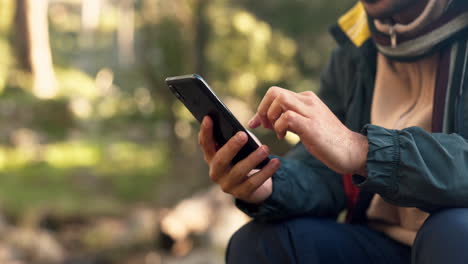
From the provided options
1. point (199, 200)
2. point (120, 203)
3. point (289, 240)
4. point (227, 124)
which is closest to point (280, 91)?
point (227, 124)

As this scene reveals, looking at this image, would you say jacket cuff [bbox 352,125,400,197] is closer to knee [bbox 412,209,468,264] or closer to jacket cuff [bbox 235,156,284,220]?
knee [bbox 412,209,468,264]

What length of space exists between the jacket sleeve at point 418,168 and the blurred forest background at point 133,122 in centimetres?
244

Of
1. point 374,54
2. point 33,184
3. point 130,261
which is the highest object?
point 33,184

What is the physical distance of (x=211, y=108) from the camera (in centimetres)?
136

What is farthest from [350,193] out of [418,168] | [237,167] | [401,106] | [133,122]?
[133,122]

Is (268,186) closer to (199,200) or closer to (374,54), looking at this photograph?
(374,54)

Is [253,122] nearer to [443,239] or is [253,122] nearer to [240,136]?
[240,136]

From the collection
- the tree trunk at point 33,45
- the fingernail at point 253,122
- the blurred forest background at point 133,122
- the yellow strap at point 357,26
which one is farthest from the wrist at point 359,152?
the tree trunk at point 33,45

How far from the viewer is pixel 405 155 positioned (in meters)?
1.16

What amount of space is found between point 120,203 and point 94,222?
1.90 feet

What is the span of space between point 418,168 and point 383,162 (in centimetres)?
7

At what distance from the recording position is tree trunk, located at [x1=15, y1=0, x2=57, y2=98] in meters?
8.31

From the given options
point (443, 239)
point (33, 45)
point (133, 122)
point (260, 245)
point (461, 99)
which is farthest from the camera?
point (33, 45)

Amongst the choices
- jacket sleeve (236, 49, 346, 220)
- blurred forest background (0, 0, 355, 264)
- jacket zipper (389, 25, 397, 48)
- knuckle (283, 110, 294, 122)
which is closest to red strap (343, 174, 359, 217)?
jacket sleeve (236, 49, 346, 220)
